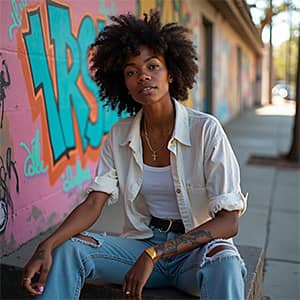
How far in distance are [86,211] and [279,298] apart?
157 centimetres

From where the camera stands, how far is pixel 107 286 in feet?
8.39

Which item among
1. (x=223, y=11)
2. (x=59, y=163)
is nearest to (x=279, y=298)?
(x=59, y=163)

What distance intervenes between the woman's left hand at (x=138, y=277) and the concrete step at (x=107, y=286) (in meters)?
0.40

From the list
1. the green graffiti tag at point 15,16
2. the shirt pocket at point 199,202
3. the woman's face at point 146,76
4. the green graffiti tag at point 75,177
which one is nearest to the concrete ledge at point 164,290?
the shirt pocket at point 199,202

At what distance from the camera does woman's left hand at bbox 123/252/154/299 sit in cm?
206

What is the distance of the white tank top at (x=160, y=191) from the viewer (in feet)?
8.03

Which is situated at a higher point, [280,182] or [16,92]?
[16,92]

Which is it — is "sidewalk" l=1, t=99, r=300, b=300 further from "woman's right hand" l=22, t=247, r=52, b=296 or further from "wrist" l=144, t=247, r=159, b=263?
"wrist" l=144, t=247, r=159, b=263

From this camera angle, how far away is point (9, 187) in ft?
10.4

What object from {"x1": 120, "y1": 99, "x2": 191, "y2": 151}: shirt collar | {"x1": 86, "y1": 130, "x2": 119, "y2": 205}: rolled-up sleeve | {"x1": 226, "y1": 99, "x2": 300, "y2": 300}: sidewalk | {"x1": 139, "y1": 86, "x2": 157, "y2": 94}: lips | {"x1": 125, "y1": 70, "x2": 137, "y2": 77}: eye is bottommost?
{"x1": 226, "y1": 99, "x2": 300, "y2": 300}: sidewalk

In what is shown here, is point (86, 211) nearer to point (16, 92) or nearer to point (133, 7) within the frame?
point (16, 92)

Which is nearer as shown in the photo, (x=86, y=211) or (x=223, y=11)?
(x=86, y=211)

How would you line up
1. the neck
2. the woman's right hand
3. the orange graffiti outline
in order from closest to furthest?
1. the woman's right hand
2. the neck
3. the orange graffiti outline

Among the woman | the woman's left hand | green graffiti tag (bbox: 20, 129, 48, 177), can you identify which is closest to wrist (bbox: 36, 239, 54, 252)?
the woman
